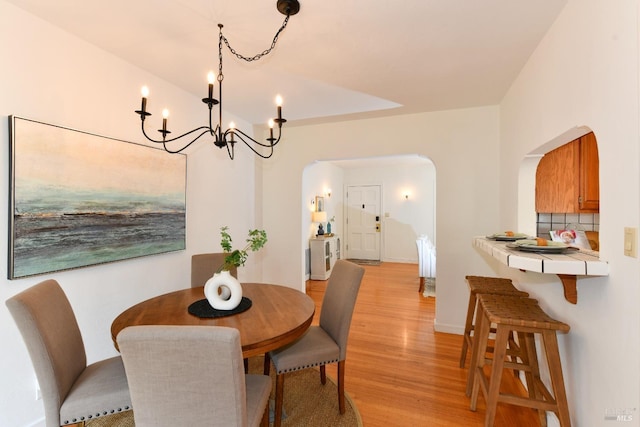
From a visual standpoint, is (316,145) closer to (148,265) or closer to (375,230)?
(148,265)

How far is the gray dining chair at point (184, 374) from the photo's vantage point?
972mm

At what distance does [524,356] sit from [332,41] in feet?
8.34

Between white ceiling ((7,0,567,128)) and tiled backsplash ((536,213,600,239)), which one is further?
tiled backsplash ((536,213,600,239))

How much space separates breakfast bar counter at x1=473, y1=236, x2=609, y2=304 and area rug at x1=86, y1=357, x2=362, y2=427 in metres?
1.40

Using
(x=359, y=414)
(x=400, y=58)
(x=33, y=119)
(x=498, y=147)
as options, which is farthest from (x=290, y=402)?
(x=498, y=147)

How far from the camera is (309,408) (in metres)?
1.99

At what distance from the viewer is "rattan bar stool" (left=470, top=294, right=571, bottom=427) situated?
151cm

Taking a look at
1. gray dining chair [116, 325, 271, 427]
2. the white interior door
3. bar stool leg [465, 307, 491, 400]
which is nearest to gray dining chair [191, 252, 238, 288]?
gray dining chair [116, 325, 271, 427]

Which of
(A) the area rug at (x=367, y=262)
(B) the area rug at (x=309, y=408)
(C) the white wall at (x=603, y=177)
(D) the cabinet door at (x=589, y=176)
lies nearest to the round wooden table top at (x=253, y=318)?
(B) the area rug at (x=309, y=408)

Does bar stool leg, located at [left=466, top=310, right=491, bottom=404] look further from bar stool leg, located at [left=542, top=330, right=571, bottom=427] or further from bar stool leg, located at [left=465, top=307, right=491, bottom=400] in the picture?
bar stool leg, located at [left=542, top=330, right=571, bottom=427]

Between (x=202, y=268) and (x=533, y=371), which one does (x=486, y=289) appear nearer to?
(x=533, y=371)

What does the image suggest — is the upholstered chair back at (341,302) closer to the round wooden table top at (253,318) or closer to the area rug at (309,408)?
the round wooden table top at (253,318)

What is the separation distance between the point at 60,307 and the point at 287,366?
124cm

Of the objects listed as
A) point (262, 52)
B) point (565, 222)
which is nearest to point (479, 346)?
point (565, 222)
